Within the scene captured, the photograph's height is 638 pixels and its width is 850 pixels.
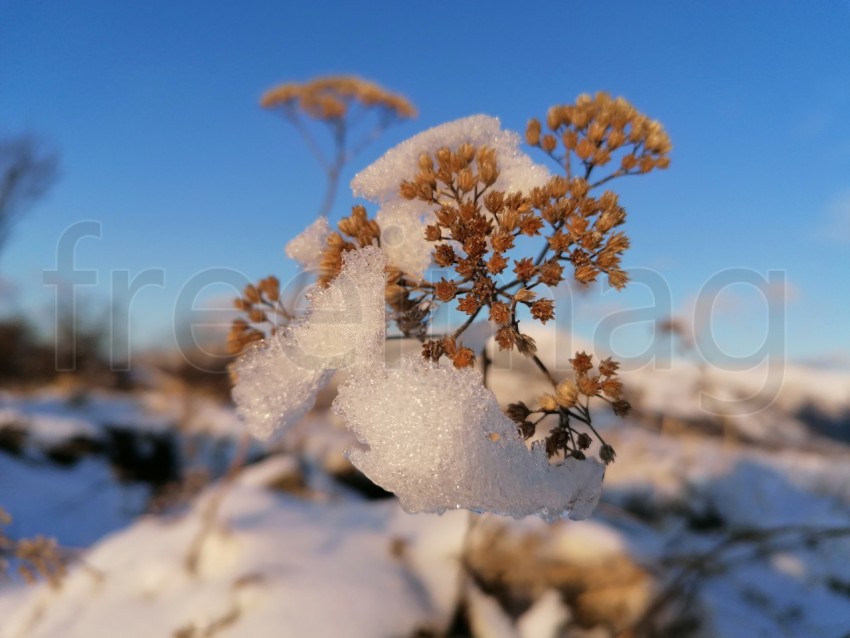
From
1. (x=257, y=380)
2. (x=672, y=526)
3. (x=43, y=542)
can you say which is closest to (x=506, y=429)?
(x=257, y=380)

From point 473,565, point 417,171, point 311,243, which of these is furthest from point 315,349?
point 473,565

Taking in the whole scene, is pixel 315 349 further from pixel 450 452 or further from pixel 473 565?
pixel 473 565

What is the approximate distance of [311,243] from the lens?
1053 millimetres

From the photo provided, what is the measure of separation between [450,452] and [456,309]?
21 centimetres

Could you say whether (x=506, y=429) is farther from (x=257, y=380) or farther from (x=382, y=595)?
(x=382, y=595)

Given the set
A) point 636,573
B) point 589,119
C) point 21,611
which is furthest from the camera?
point 21,611

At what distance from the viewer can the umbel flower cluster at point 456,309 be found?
2.71ft

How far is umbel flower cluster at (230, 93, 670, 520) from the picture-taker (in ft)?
2.71

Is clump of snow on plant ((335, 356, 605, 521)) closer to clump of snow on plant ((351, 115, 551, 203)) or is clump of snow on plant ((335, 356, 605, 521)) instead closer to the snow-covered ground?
clump of snow on plant ((351, 115, 551, 203))

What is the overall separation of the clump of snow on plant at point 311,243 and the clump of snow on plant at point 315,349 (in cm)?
13

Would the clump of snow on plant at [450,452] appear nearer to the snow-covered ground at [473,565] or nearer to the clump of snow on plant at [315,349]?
the clump of snow on plant at [315,349]

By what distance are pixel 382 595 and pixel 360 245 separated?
1.36 metres

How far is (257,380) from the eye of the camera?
3.28 ft

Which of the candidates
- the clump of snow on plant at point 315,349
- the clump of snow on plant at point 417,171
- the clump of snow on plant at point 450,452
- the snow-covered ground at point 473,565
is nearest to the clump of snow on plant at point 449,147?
the clump of snow on plant at point 417,171
